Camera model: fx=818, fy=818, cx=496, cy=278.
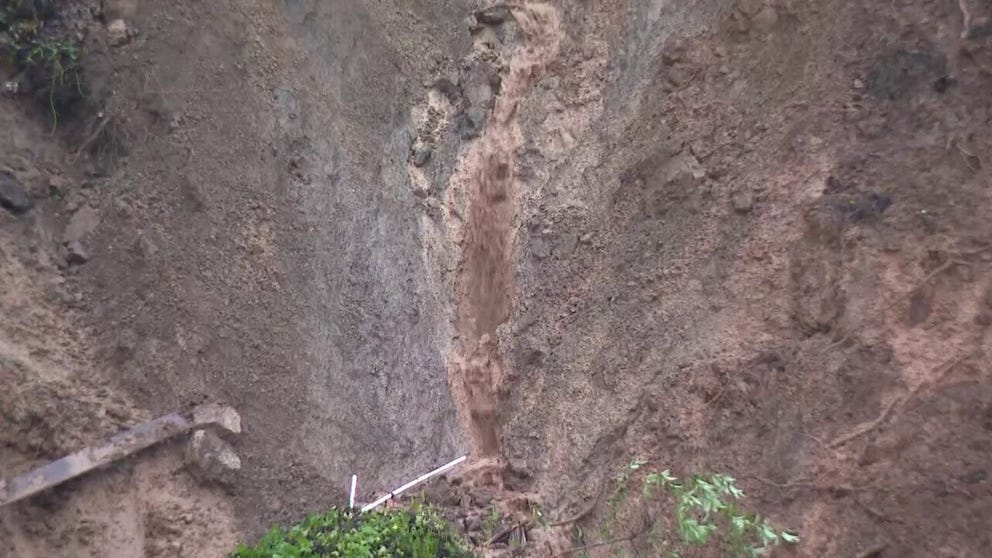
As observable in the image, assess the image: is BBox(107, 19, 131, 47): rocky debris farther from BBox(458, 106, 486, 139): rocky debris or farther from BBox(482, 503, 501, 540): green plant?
BBox(482, 503, 501, 540): green plant

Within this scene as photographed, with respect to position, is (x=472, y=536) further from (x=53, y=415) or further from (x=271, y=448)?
(x=53, y=415)

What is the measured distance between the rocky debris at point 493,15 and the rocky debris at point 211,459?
4150 mm

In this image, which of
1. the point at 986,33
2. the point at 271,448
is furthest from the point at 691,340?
the point at 271,448

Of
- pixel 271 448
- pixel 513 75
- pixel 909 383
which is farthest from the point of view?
pixel 513 75

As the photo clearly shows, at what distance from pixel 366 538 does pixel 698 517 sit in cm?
198

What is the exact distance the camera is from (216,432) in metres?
5.33

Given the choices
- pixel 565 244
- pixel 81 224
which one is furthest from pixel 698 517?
pixel 81 224

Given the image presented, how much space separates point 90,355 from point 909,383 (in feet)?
15.4

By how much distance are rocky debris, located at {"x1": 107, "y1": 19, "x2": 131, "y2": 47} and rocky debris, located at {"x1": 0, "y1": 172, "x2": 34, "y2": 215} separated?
1318 millimetres

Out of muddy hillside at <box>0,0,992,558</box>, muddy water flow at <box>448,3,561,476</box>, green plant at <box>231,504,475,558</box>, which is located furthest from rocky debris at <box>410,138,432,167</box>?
green plant at <box>231,504,475,558</box>

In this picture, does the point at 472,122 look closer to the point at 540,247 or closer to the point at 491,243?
the point at 491,243

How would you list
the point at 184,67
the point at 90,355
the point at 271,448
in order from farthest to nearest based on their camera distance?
the point at 184,67
the point at 271,448
the point at 90,355

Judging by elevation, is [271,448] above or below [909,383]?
above

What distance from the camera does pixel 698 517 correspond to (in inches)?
165
